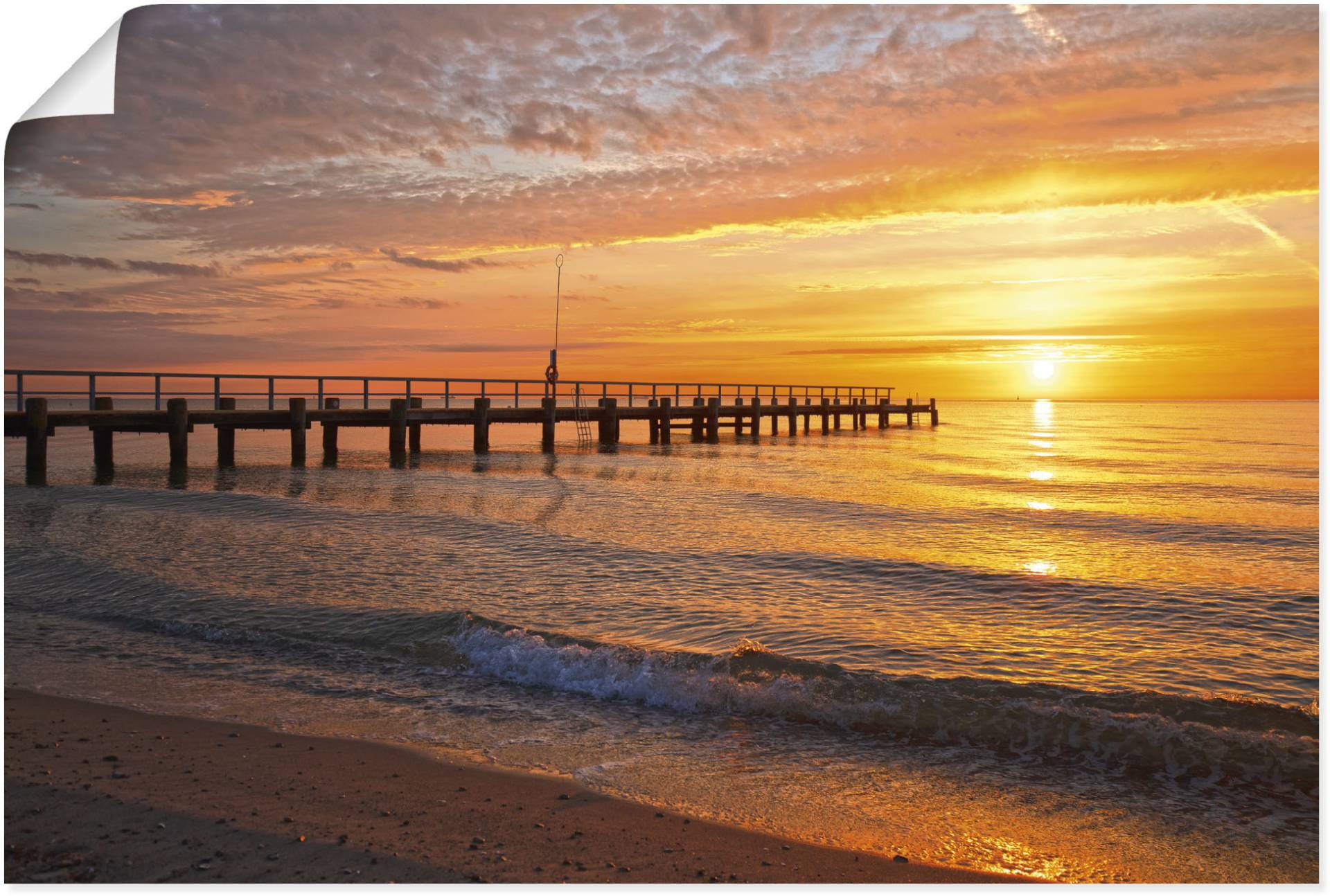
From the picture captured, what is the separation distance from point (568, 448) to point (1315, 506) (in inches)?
745

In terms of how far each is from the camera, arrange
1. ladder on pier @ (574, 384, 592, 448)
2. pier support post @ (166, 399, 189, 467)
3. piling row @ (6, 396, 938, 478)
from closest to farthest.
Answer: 1. piling row @ (6, 396, 938, 478)
2. pier support post @ (166, 399, 189, 467)
3. ladder on pier @ (574, 384, 592, 448)

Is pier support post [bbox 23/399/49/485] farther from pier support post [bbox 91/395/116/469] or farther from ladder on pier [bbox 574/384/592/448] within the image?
ladder on pier [bbox 574/384/592/448]

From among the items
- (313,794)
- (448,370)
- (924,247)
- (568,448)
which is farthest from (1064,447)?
(313,794)

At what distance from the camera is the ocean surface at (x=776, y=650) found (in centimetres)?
361

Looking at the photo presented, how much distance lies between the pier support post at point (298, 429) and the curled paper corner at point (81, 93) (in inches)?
689

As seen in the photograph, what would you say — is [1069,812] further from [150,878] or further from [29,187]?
[29,187]

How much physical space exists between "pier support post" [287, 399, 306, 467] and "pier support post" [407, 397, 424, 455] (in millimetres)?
4371

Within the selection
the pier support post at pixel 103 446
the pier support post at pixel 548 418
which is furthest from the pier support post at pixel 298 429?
the pier support post at pixel 548 418

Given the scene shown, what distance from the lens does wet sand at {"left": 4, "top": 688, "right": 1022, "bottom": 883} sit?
2756 mm

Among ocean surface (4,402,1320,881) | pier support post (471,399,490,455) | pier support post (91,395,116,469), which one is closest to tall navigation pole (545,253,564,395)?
pier support post (471,399,490,455)

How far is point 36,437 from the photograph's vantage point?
51.6ft

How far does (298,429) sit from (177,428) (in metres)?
2.56

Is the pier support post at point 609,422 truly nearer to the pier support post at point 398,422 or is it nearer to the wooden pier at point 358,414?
the wooden pier at point 358,414

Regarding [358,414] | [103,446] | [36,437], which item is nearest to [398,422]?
[358,414]
